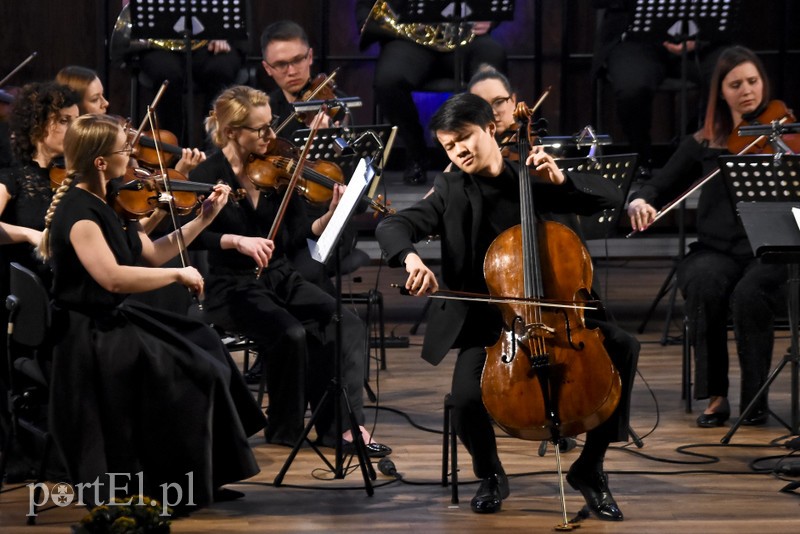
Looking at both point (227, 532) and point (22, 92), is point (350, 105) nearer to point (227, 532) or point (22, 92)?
point (22, 92)

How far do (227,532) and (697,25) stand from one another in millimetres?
3948

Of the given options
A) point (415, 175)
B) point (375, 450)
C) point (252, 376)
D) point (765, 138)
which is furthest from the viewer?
point (415, 175)

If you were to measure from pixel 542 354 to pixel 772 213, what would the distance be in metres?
1.05

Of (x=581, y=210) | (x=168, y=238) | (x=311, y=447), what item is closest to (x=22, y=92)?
(x=168, y=238)

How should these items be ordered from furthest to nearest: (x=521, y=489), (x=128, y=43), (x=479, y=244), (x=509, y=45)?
(x=509, y=45) < (x=128, y=43) < (x=521, y=489) < (x=479, y=244)

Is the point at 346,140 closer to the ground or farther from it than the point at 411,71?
closer to the ground

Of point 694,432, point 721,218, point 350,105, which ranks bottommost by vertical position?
point 694,432

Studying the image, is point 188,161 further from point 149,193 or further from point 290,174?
point 149,193

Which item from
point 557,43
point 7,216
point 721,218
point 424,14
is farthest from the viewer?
point 557,43

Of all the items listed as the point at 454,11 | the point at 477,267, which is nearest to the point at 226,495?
the point at 477,267

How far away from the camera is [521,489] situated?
3.88m

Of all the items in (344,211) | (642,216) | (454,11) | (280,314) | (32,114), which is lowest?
(280,314)

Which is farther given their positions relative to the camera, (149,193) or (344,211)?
(149,193)

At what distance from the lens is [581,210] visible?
12.5 ft
